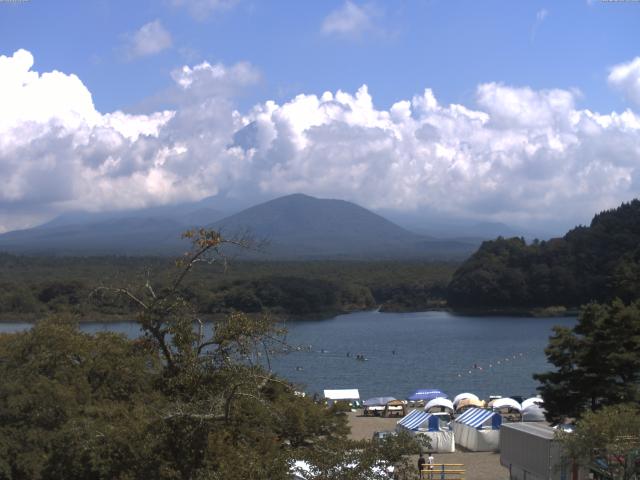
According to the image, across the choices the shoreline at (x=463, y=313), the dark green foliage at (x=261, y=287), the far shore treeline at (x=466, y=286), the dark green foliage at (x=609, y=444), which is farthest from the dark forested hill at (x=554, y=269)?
the dark green foliage at (x=609, y=444)

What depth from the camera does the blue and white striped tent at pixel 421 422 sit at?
731 inches

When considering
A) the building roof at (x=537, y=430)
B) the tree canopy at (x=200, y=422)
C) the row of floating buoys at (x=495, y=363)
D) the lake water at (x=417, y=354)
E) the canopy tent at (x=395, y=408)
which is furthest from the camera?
the row of floating buoys at (x=495, y=363)

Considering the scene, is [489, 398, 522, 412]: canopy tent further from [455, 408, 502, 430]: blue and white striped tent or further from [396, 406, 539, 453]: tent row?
[455, 408, 502, 430]: blue and white striped tent

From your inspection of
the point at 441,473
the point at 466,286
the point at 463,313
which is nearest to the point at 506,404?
the point at 441,473

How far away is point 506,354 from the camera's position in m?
44.5

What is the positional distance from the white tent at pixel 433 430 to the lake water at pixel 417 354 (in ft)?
21.8

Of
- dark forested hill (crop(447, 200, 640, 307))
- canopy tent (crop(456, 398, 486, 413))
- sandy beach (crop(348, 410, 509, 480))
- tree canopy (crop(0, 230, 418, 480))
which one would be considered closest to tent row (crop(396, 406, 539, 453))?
sandy beach (crop(348, 410, 509, 480))

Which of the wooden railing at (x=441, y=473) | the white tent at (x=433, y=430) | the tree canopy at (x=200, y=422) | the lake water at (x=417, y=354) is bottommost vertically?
the lake water at (x=417, y=354)

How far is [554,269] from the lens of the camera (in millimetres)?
67312

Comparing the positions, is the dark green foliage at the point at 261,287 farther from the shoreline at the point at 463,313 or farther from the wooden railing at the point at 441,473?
the wooden railing at the point at 441,473

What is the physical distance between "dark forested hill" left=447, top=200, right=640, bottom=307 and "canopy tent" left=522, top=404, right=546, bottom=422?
42.6 metres

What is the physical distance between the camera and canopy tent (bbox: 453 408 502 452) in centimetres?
1802

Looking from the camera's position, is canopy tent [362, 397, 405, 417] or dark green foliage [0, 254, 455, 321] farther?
dark green foliage [0, 254, 455, 321]

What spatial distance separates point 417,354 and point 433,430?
89.1 feet
